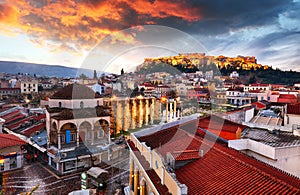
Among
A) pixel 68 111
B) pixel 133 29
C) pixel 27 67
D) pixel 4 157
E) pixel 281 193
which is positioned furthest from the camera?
pixel 27 67

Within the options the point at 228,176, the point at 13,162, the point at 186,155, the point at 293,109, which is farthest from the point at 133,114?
the point at 228,176

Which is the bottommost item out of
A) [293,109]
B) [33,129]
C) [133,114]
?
[33,129]

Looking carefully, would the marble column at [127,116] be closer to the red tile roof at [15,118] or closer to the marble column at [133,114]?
the marble column at [133,114]

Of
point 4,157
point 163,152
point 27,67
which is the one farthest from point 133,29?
point 27,67

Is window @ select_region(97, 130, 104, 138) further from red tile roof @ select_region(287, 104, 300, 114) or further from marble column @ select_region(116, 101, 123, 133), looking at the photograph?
red tile roof @ select_region(287, 104, 300, 114)

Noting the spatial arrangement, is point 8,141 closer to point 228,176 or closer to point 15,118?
point 15,118

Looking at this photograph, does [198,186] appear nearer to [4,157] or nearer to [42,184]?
[42,184]

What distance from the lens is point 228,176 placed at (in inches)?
197

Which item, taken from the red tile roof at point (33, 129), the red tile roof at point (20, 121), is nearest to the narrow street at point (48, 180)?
the red tile roof at point (33, 129)

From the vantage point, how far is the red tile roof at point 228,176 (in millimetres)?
4359

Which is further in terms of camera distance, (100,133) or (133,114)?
(133,114)

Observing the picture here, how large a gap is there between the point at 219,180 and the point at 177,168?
1408 mm

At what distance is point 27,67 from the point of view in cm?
10219

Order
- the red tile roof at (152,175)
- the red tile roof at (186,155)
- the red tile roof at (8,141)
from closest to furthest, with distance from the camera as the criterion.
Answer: the red tile roof at (152,175), the red tile roof at (186,155), the red tile roof at (8,141)
